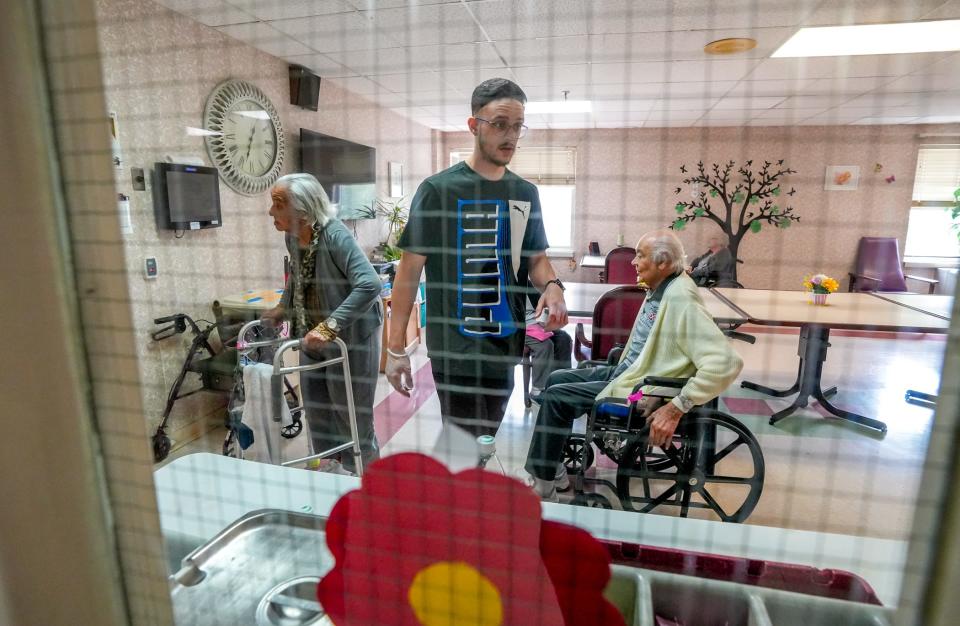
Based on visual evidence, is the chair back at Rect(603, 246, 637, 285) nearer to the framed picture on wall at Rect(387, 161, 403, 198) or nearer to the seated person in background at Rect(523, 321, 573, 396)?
the seated person in background at Rect(523, 321, 573, 396)

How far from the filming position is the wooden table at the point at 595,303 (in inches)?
95.5

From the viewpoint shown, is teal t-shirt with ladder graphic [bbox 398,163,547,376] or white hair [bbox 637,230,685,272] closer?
teal t-shirt with ladder graphic [bbox 398,163,547,376]

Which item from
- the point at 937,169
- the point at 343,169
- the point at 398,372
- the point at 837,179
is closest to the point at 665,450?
the point at 398,372

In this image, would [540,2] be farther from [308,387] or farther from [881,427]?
[881,427]

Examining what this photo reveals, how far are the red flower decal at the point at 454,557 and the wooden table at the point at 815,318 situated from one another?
2.20 meters

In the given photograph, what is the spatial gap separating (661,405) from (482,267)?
3.89 ft

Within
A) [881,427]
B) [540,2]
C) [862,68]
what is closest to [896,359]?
[881,427]

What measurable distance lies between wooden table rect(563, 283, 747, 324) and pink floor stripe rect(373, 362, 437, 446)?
90 cm

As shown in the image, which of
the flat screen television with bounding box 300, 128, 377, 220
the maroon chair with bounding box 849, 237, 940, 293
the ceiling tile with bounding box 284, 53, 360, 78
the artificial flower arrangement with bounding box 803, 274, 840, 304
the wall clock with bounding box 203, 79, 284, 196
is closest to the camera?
the wall clock with bounding box 203, 79, 284, 196

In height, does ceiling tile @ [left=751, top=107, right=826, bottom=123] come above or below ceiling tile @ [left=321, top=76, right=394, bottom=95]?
below

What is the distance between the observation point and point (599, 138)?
17.1 feet

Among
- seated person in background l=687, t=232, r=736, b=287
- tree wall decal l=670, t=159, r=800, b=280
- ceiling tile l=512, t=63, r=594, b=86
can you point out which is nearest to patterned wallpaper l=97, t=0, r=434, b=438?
ceiling tile l=512, t=63, r=594, b=86

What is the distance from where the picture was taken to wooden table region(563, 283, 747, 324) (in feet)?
7.96

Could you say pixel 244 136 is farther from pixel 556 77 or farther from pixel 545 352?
pixel 545 352
